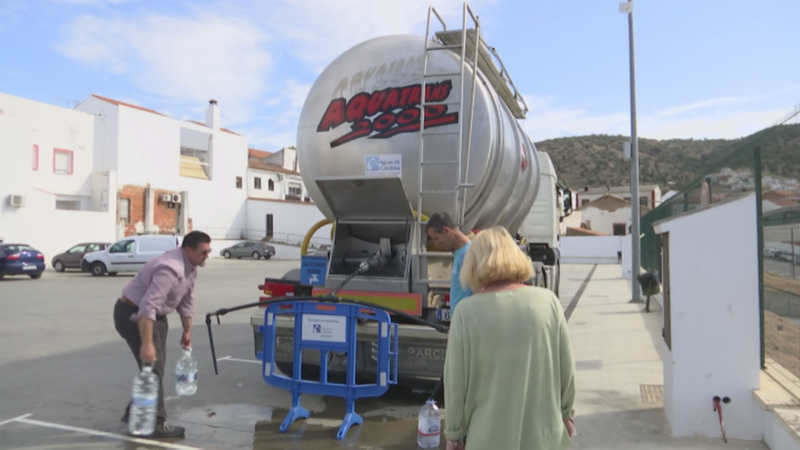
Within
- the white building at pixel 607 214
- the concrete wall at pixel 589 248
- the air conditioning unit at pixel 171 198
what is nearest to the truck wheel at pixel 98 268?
the air conditioning unit at pixel 171 198

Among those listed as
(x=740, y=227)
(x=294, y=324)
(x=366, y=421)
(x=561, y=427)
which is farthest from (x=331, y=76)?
(x=561, y=427)

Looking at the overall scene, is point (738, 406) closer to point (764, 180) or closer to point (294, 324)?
point (764, 180)

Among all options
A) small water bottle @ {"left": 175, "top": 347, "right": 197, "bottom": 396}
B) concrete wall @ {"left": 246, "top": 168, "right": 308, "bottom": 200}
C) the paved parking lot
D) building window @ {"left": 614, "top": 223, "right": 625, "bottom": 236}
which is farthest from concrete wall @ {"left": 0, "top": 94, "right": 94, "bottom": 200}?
building window @ {"left": 614, "top": 223, "right": 625, "bottom": 236}

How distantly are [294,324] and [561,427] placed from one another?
3180mm

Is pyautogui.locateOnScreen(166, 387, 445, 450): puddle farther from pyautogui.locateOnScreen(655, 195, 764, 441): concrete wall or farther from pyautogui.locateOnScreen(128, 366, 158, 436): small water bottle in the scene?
pyautogui.locateOnScreen(655, 195, 764, 441): concrete wall

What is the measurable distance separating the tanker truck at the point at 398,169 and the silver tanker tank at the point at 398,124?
11 millimetres

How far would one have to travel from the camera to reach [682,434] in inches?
185

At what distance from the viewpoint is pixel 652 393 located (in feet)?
19.8

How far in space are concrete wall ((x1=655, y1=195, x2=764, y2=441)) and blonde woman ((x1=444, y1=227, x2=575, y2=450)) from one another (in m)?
2.66

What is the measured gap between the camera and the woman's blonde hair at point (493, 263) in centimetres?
243

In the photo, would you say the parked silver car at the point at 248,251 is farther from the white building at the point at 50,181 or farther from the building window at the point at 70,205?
the building window at the point at 70,205

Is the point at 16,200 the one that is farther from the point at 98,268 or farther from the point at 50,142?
the point at 98,268

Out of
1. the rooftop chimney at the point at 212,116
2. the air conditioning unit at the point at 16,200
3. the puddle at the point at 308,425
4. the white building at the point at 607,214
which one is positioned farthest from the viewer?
the white building at the point at 607,214

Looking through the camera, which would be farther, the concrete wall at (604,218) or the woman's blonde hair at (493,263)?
the concrete wall at (604,218)
